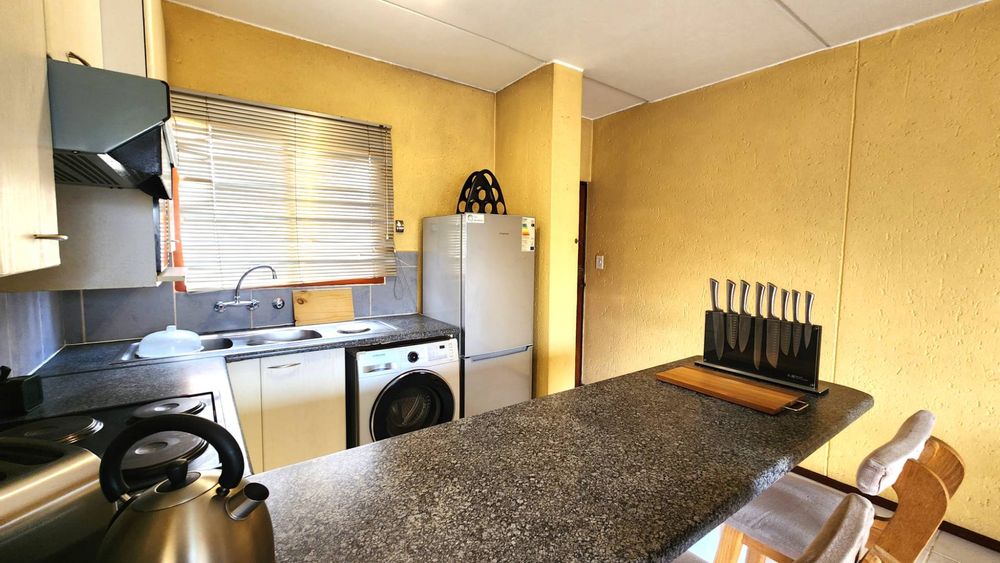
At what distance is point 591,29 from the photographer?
238 cm

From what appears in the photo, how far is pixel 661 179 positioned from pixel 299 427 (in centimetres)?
325

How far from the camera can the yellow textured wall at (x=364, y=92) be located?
233cm

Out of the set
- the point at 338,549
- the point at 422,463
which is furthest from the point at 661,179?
the point at 338,549

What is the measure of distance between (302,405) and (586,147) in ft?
11.2

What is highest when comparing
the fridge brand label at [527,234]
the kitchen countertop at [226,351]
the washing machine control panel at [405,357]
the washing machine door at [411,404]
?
the fridge brand label at [527,234]

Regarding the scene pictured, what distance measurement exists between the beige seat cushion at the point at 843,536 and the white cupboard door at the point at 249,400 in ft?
7.24

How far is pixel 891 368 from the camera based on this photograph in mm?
2299

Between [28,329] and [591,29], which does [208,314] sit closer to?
[28,329]

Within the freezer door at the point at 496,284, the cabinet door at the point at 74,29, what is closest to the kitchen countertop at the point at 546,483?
the cabinet door at the point at 74,29

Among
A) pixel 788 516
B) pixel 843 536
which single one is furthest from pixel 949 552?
pixel 843 536

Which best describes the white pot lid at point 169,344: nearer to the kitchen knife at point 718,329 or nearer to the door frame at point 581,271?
the kitchen knife at point 718,329

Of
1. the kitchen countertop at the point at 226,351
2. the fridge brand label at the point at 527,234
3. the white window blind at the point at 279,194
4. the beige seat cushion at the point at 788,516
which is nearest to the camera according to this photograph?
the beige seat cushion at the point at 788,516

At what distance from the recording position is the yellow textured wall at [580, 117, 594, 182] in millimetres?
4043

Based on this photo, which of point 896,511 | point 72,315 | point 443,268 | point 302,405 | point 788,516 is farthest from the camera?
point 443,268
